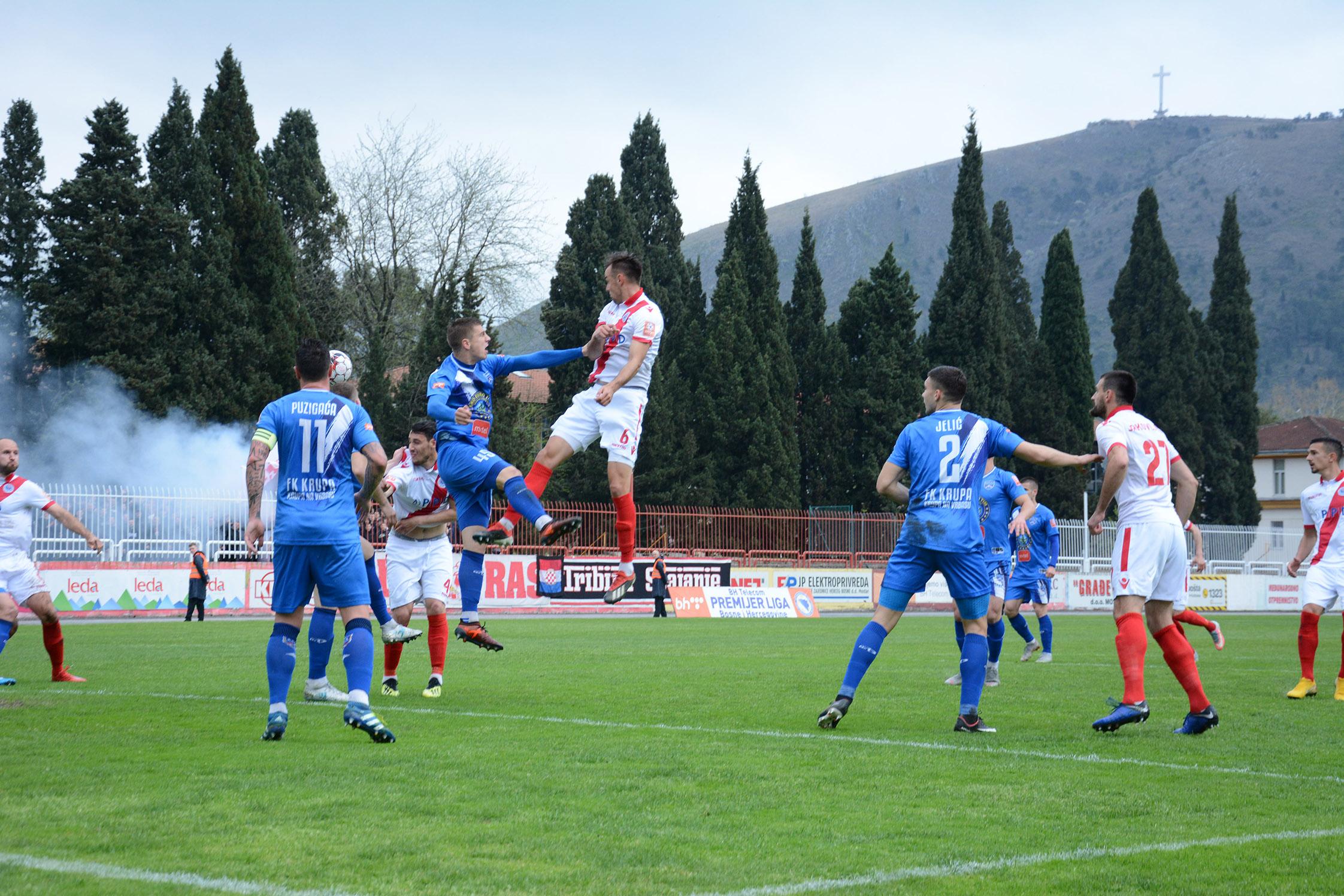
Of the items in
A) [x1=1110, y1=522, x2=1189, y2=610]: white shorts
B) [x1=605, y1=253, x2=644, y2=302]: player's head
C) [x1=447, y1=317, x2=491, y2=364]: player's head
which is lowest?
[x1=1110, y1=522, x2=1189, y2=610]: white shorts

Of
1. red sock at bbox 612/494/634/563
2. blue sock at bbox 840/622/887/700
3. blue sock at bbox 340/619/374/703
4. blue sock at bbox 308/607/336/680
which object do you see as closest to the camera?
blue sock at bbox 340/619/374/703

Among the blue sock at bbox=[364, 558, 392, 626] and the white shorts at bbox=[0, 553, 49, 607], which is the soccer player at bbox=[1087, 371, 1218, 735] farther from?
the white shorts at bbox=[0, 553, 49, 607]

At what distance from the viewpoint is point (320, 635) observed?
8758mm

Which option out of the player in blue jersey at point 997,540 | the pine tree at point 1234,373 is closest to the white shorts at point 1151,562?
the player in blue jersey at point 997,540

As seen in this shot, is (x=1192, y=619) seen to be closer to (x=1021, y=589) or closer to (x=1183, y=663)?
(x=1021, y=589)

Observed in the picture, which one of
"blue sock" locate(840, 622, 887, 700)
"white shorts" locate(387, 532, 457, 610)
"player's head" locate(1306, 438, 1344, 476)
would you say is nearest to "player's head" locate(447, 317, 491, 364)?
"white shorts" locate(387, 532, 457, 610)

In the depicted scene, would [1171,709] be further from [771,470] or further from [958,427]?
[771,470]

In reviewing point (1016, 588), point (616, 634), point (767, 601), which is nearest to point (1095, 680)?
point (1016, 588)

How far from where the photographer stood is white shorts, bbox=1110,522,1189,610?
8.48 meters

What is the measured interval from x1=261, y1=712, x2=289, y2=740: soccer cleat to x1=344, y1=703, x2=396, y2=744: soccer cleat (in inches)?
16.9

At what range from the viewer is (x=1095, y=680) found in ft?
42.2

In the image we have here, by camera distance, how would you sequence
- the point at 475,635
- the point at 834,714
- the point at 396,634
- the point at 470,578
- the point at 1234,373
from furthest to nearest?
1. the point at 1234,373
2. the point at 396,634
3. the point at 470,578
4. the point at 475,635
5. the point at 834,714

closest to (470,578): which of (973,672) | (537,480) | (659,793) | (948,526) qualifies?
(537,480)

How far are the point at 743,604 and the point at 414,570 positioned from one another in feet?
78.5
